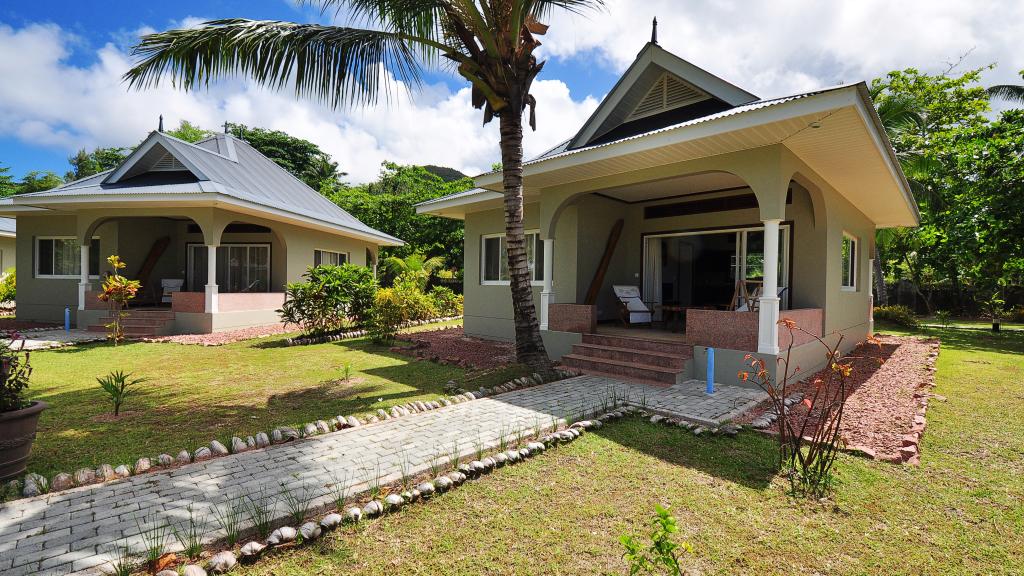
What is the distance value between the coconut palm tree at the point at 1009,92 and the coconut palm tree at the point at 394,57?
25.1 meters

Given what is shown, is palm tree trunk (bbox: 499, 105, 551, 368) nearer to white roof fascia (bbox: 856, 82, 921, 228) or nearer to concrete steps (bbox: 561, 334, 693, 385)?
concrete steps (bbox: 561, 334, 693, 385)

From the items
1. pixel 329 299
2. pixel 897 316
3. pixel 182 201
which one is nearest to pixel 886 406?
pixel 329 299

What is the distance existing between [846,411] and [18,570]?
7.60 metres

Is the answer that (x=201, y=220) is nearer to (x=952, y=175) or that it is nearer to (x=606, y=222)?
(x=606, y=222)

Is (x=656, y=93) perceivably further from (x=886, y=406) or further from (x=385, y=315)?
(x=385, y=315)

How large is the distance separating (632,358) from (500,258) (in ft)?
16.8

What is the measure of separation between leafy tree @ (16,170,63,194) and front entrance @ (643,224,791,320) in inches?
1694

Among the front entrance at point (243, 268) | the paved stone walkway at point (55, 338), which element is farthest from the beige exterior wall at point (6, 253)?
the paved stone walkway at point (55, 338)

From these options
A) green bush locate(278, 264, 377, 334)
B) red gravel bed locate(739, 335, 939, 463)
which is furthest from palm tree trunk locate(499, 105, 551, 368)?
green bush locate(278, 264, 377, 334)

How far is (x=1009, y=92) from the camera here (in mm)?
20516

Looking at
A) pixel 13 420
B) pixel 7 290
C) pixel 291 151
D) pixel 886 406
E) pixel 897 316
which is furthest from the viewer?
pixel 291 151

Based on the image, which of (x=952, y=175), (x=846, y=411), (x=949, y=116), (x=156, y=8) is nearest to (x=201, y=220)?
(x=156, y=8)

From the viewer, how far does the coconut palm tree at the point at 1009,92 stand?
800 inches

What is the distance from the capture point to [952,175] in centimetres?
1856
